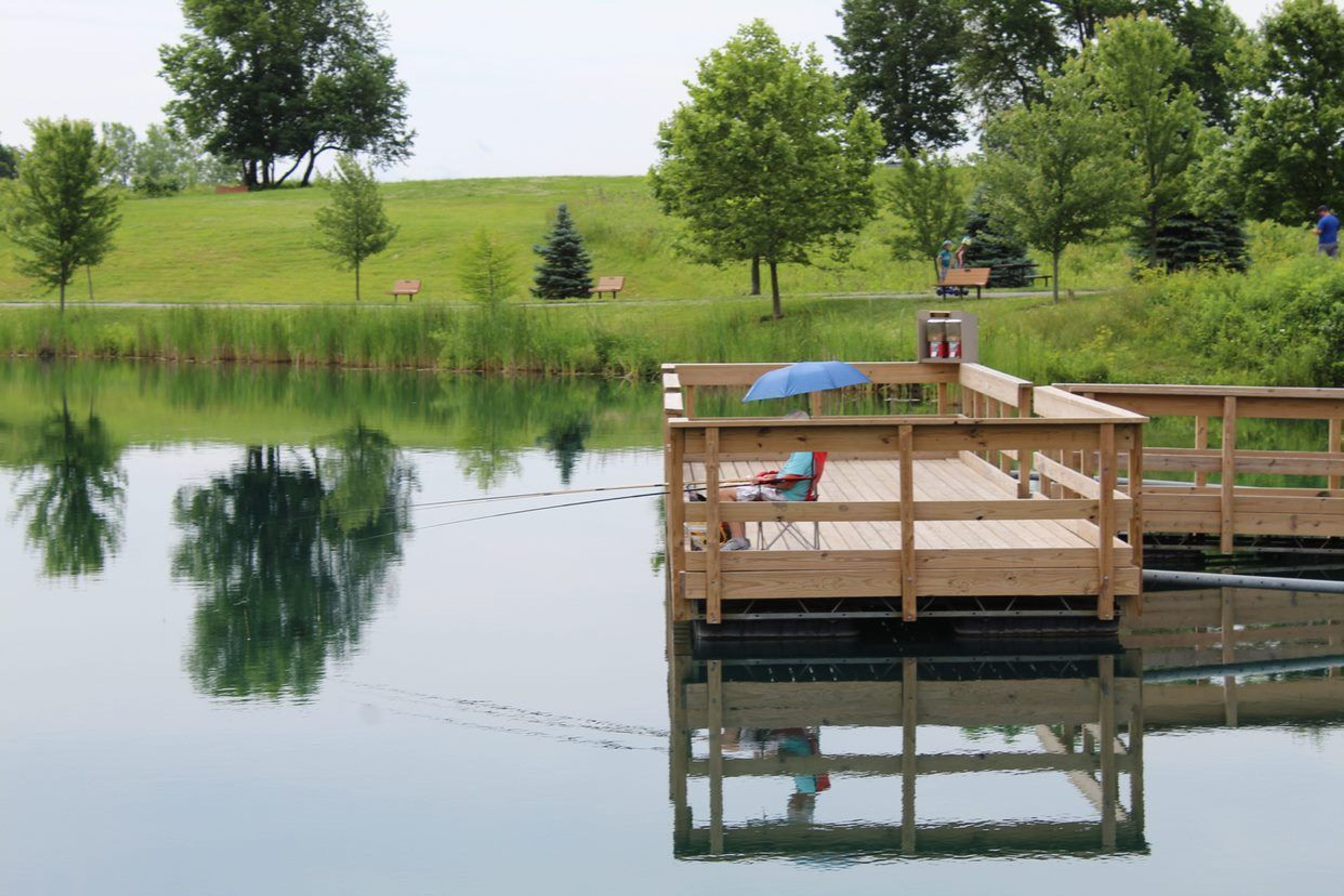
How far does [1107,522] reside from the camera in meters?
11.6

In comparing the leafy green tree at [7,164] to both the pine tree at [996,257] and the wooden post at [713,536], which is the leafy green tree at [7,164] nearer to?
the pine tree at [996,257]

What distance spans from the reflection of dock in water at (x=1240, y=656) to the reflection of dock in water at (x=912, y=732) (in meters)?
0.31

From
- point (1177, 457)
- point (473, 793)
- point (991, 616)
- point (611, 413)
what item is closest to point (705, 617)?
point (991, 616)

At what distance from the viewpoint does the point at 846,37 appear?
77.2 metres

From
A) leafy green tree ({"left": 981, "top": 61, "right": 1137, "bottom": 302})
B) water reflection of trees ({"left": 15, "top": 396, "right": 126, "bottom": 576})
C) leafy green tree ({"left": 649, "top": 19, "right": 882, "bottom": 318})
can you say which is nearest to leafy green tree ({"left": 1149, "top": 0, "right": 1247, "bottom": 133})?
leafy green tree ({"left": 649, "top": 19, "right": 882, "bottom": 318})

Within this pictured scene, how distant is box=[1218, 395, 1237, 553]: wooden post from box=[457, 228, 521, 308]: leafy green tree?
1276 inches

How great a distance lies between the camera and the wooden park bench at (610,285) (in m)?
52.1

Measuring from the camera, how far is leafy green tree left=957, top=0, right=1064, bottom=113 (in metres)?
72.9

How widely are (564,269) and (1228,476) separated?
40716mm

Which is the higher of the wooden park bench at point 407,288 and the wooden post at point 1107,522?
the wooden park bench at point 407,288

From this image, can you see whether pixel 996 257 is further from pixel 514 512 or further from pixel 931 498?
pixel 931 498

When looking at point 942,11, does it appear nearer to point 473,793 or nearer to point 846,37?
point 846,37

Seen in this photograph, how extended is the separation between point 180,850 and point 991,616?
6.22 m

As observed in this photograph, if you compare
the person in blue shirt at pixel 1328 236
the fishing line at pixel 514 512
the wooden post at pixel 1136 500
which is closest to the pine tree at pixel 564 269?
the person in blue shirt at pixel 1328 236
